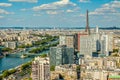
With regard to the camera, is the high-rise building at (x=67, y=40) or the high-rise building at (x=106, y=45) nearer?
the high-rise building at (x=106, y=45)

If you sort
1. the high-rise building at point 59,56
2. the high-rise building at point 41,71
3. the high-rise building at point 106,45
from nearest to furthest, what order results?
the high-rise building at point 41,71, the high-rise building at point 59,56, the high-rise building at point 106,45

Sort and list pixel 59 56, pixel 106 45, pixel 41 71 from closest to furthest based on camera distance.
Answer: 1. pixel 41 71
2. pixel 59 56
3. pixel 106 45

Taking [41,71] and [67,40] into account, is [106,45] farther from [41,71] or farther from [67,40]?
[41,71]

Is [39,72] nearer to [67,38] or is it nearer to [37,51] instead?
A: [67,38]

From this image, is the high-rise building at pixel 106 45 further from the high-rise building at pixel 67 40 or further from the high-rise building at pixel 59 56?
the high-rise building at pixel 59 56

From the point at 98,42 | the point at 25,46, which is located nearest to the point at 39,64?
the point at 98,42

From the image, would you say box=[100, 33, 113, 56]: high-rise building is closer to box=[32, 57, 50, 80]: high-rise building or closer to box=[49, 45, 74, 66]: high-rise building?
box=[49, 45, 74, 66]: high-rise building

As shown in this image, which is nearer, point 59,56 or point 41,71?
point 41,71

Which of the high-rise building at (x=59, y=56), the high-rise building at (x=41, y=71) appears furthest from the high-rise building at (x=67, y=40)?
the high-rise building at (x=41, y=71)

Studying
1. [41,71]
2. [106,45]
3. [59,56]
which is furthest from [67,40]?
[41,71]

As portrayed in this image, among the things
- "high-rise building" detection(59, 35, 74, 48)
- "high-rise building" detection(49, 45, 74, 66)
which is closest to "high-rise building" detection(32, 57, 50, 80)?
"high-rise building" detection(49, 45, 74, 66)

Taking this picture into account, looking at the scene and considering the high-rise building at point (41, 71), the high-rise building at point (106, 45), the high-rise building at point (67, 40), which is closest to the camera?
the high-rise building at point (41, 71)

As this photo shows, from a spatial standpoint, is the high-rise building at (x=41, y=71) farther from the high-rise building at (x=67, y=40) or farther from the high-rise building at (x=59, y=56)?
the high-rise building at (x=67, y=40)
